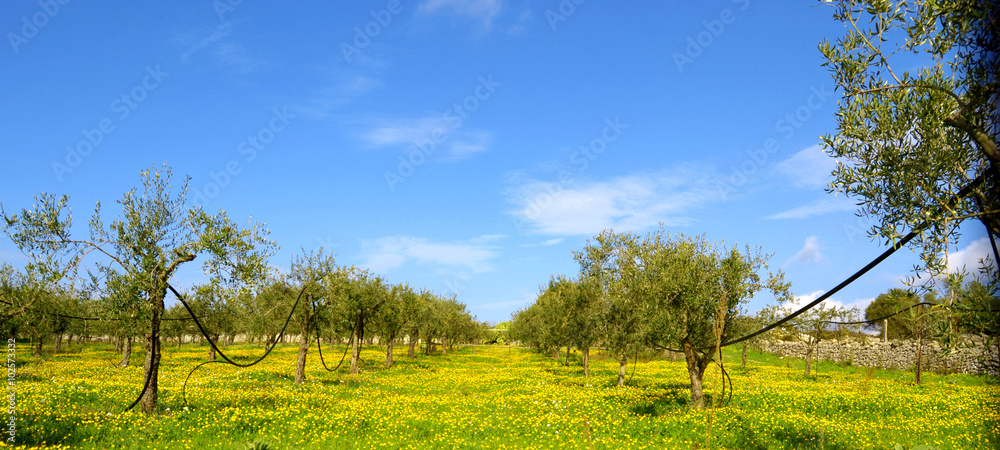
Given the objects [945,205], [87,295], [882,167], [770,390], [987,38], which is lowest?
[770,390]

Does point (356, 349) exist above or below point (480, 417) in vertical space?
below

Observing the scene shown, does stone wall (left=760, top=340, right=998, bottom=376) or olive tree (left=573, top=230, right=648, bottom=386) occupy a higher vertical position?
olive tree (left=573, top=230, right=648, bottom=386)

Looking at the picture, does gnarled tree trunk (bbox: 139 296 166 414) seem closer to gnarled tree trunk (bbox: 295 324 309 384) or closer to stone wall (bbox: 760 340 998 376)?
gnarled tree trunk (bbox: 295 324 309 384)

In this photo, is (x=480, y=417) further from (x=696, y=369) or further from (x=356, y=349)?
(x=356, y=349)

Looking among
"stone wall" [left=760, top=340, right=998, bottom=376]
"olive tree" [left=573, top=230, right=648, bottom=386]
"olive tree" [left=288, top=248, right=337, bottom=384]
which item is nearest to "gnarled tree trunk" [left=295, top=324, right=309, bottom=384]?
"olive tree" [left=288, top=248, right=337, bottom=384]

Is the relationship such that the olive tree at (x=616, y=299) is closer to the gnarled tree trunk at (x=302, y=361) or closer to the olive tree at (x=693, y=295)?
the olive tree at (x=693, y=295)

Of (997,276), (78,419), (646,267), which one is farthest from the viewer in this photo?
(646,267)

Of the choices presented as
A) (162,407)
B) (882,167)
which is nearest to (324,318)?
(162,407)

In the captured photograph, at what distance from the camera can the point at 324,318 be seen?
34.8 m

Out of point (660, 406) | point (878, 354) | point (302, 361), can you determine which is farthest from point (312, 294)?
point (878, 354)

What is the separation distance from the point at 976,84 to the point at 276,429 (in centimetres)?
2076

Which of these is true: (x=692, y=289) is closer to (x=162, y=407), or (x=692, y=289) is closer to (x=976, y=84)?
→ (x=976, y=84)

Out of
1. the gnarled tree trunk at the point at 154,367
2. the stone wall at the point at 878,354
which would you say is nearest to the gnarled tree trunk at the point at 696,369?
the gnarled tree trunk at the point at 154,367

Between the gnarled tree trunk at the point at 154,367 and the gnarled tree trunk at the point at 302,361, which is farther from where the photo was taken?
the gnarled tree trunk at the point at 302,361
